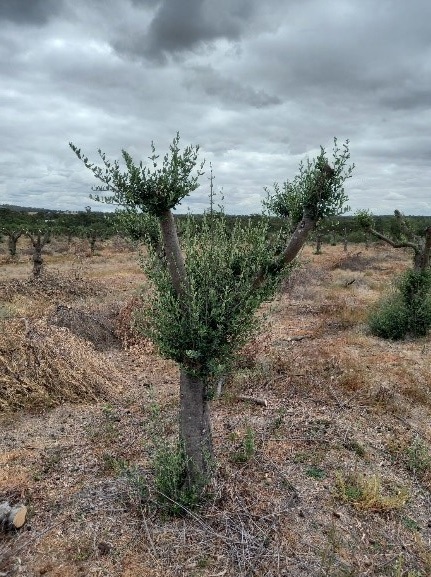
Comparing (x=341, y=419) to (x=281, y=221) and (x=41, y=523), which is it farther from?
(x=41, y=523)

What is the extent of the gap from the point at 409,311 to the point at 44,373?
10.9m

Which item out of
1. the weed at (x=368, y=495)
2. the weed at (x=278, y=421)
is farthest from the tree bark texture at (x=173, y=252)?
the weed at (x=278, y=421)

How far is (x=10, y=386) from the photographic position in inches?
360

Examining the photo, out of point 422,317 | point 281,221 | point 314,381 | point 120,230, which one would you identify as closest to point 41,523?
point 120,230

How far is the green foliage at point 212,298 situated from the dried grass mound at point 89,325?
782cm

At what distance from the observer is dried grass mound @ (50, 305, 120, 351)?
512 inches

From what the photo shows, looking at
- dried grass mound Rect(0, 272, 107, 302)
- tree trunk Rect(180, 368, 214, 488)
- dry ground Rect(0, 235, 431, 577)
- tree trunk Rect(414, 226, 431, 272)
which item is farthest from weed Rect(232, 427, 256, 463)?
dried grass mound Rect(0, 272, 107, 302)

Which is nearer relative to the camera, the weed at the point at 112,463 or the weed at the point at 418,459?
the weed at the point at 112,463

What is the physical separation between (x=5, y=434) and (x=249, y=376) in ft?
16.5

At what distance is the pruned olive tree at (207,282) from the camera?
5.31 metres

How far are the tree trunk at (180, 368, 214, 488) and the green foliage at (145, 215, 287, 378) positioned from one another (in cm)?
34

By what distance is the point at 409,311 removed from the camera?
14.5 m

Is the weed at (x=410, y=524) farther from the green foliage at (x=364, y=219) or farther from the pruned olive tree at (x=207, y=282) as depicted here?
the green foliage at (x=364, y=219)

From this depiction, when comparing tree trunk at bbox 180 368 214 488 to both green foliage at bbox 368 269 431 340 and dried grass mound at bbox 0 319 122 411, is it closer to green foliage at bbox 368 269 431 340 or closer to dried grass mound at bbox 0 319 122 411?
dried grass mound at bbox 0 319 122 411
